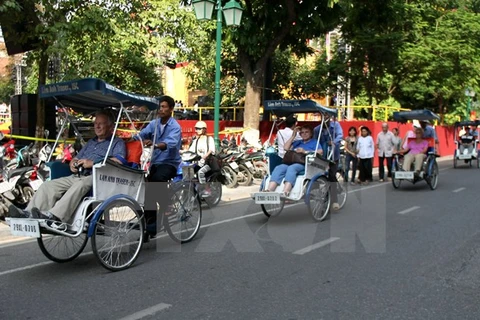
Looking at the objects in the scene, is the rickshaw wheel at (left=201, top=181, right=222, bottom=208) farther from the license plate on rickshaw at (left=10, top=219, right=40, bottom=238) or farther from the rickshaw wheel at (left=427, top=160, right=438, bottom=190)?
the license plate on rickshaw at (left=10, top=219, right=40, bottom=238)

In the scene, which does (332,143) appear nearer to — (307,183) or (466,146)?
(307,183)

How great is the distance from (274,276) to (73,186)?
7.84 ft

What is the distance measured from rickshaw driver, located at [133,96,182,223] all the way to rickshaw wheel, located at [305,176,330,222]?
2.67 m

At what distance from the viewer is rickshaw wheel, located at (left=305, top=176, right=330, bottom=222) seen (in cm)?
921

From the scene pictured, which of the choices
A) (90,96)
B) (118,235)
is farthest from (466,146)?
(118,235)

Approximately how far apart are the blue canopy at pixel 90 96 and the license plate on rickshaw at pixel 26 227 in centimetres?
148

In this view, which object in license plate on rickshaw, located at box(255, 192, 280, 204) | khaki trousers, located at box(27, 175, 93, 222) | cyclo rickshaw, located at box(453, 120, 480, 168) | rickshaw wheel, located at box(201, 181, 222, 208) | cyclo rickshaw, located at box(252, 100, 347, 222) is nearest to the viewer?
khaki trousers, located at box(27, 175, 93, 222)

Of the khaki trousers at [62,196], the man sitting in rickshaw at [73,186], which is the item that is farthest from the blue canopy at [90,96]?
the khaki trousers at [62,196]

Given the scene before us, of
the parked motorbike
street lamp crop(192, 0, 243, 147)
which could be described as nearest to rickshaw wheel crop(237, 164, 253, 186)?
street lamp crop(192, 0, 243, 147)

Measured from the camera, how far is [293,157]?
9312mm

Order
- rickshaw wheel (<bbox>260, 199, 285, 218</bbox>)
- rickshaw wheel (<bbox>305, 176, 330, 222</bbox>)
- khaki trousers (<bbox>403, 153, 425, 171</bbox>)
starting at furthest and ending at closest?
khaki trousers (<bbox>403, 153, 425, 171</bbox>) → rickshaw wheel (<bbox>260, 199, 285, 218</bbox>) → rickshaw wheel (<bbox>305, 176, 330, 222</bbox>)

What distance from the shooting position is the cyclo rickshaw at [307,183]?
29.1 feet

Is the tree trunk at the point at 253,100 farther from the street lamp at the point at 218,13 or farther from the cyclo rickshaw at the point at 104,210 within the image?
the cyclo rickshaw at the point at 104,210

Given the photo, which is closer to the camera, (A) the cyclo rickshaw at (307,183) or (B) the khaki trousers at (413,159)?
(A) the cyclo rickshaw at (307,183)
